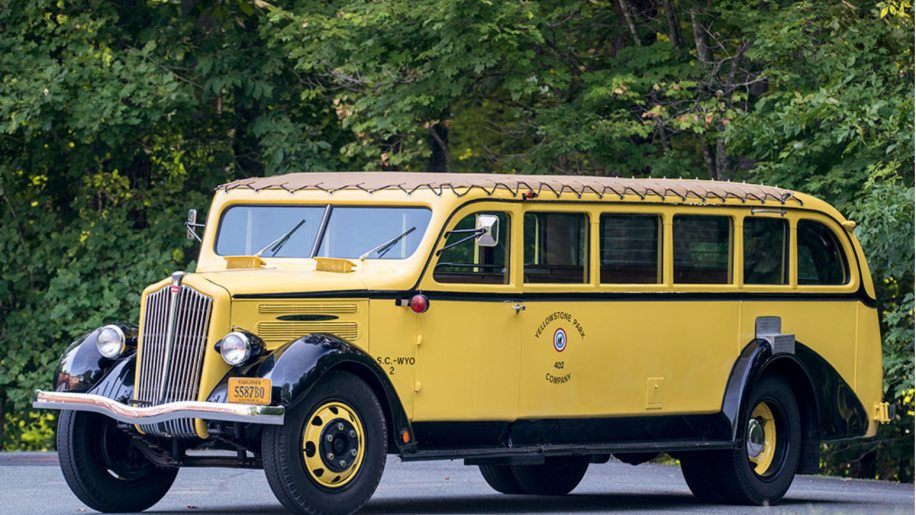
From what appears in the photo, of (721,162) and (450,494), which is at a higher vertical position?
(721,162)

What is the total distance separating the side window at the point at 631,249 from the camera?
12.4 meters

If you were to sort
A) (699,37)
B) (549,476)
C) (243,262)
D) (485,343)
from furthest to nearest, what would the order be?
(699,37) → (549,476) → (243,262) → (485,343)

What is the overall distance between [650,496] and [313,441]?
439 cm

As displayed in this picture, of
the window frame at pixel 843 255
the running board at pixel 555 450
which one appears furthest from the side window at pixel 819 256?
the running board at pixel 555 450

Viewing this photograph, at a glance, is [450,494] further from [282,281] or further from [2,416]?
[2,416]

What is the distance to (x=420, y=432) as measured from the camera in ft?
37.3

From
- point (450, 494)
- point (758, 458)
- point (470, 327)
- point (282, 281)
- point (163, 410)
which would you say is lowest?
point (450, 494)

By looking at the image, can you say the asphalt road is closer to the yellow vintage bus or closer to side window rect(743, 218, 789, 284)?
the yellow vintage bus

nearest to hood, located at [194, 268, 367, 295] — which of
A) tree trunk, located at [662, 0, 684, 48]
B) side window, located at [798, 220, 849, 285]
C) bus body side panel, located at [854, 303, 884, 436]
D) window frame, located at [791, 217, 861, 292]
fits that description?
side window, located at [798, 220, 849, 285]

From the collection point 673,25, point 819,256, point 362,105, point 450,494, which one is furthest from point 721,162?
point 450,494

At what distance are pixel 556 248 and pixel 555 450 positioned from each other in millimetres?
1358

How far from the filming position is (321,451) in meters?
10.6

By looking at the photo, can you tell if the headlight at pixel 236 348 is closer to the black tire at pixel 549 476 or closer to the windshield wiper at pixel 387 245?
the windshield wiper at pixel 387 245

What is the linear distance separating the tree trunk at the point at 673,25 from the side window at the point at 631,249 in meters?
8.79
